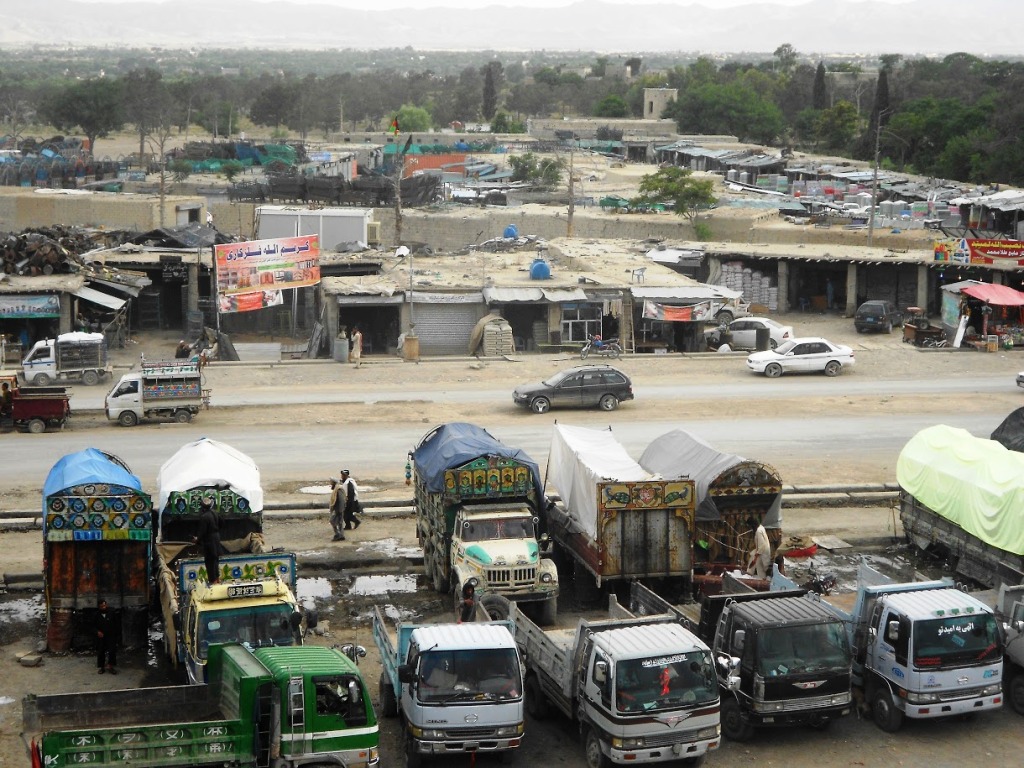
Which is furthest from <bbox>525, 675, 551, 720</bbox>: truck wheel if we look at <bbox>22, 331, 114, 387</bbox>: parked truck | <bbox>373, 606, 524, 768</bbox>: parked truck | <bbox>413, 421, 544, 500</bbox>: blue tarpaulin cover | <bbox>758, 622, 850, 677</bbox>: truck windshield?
<bbox>22, 331, 114, 387</bbox>: parked truck

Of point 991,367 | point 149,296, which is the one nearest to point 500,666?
point 991,367

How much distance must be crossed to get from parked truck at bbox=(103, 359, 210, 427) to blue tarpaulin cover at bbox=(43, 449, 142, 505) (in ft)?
40.5

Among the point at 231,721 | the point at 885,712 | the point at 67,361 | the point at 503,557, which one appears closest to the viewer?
the point at 231,721

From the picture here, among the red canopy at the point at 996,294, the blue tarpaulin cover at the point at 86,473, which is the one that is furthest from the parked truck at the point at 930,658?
the red canopy at the point at 996,294

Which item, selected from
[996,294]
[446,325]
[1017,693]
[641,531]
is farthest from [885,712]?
[996,294]

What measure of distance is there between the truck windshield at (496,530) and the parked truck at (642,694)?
4.16 metres

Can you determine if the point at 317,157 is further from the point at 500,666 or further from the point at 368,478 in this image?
the point at 500,666

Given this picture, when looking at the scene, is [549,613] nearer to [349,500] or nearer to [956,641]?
[956,641]

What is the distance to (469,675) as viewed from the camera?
14.2 meters

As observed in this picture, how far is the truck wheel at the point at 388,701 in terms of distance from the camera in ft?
51.8

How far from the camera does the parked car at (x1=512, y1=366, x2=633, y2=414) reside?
111 ft

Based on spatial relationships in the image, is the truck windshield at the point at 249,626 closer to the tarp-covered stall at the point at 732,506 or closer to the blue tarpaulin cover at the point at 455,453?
the blue tarpaulin cover at the point at 455,453

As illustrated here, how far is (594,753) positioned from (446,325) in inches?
1208

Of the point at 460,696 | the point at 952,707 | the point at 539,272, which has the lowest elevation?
the point at 952,707
